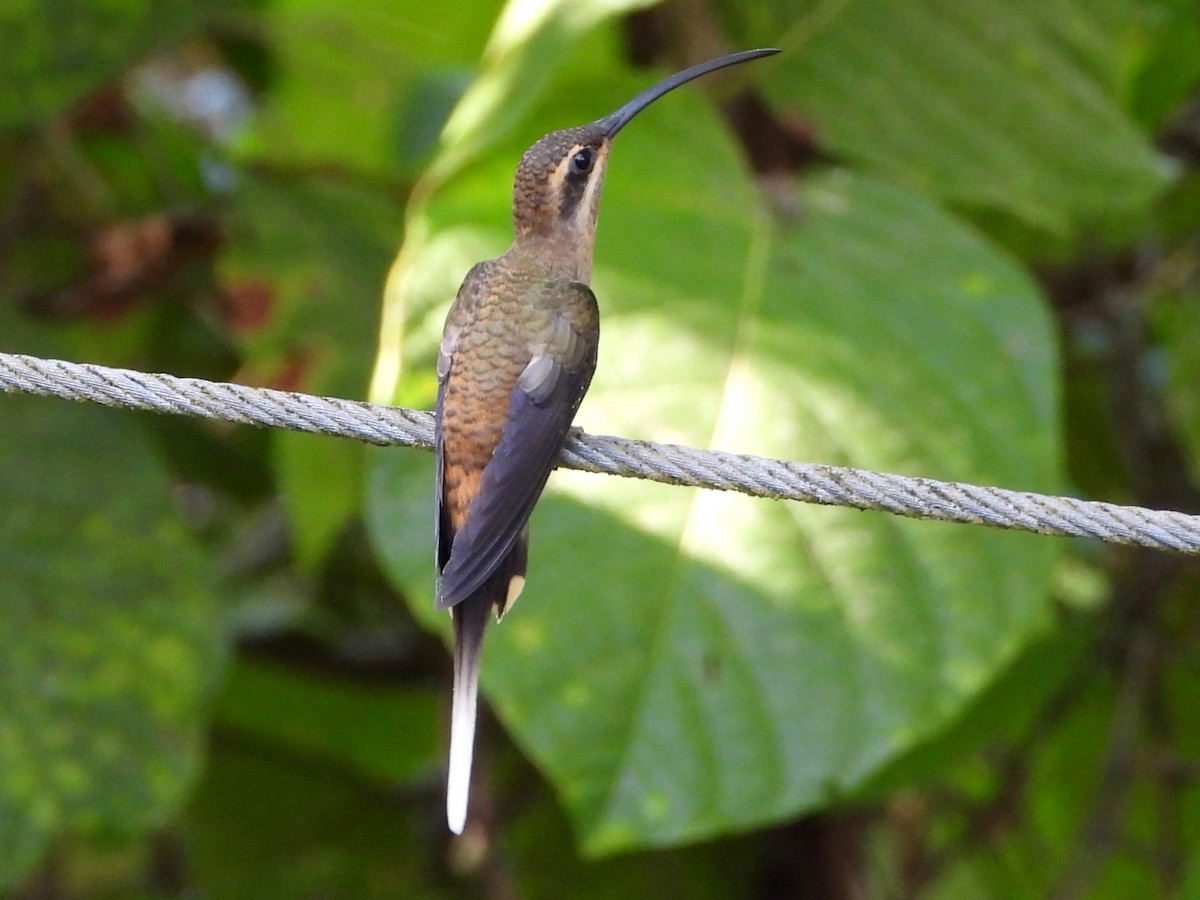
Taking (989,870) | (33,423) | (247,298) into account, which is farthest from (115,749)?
(989,870)

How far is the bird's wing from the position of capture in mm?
2002

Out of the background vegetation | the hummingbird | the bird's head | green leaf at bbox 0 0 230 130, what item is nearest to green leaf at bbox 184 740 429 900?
the background vegetation

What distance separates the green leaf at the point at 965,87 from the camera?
329 centimetres

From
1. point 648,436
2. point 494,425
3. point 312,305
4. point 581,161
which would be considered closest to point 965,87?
point 581,161

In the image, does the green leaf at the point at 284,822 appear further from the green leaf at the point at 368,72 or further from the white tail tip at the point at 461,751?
the white tail tip at the point at 461,751

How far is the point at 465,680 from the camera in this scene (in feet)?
6.95

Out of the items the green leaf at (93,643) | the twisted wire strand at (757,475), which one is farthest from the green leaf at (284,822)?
the twisted wire strand at (757,475)

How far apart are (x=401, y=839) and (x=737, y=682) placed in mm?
1998

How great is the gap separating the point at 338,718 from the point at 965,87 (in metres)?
2.35

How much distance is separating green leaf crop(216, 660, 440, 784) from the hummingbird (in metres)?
1.95

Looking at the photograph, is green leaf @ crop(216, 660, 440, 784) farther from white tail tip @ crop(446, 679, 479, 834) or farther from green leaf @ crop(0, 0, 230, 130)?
white tail tip @ crop(446, 679, 479, 834)

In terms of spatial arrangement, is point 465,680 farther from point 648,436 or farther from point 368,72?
point 368,72

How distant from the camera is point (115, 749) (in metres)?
2.98

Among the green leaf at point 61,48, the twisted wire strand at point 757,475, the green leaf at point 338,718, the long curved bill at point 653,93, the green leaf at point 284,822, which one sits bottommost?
the green leaf at point 284,822
